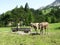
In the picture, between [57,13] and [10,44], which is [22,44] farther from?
[57,13]

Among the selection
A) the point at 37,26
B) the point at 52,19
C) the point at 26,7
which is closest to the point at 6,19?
the point at 26,7

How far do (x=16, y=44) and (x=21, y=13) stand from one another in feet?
325

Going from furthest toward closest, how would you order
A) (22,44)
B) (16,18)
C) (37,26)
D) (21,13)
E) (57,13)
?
(57,13) → (21,13) → (16,18) → (37,26) → (22,44)

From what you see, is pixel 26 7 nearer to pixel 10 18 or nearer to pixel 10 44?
pixel 10 18

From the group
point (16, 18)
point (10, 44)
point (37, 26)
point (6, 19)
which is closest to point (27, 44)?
point (10, 44)

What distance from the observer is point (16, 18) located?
10844 cm

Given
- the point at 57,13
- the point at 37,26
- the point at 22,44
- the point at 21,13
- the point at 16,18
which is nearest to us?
the point at 22,44

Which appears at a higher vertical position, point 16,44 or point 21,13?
point 21,13

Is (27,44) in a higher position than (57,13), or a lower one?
lower

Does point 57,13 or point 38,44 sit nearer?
point 38,44

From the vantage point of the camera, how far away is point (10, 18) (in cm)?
11900

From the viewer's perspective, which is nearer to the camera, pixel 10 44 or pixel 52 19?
pixel 10 44

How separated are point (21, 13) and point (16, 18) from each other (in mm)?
8192

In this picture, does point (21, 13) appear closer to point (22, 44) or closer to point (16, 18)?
point (16, 18)
